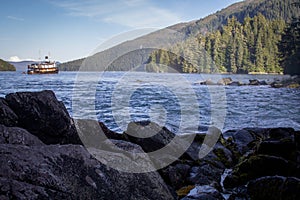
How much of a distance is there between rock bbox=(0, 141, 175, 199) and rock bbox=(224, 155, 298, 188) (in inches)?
118

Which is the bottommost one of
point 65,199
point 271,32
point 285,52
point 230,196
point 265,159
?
point 230,196

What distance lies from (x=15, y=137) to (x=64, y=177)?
4.92 feet

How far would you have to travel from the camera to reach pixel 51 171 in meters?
3.22

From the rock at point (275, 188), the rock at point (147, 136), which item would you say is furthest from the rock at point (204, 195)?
the rock at point (147, 136)

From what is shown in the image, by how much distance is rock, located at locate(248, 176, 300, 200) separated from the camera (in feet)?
16.2

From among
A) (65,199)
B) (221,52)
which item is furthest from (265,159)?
(221,52)

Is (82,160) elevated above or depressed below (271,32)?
below

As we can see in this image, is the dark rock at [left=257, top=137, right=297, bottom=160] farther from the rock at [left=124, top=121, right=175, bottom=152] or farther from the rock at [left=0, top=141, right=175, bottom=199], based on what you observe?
the rock at [left=0, top=141, right=175, bottom=199]

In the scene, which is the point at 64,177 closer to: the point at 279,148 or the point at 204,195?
the point at 204,195

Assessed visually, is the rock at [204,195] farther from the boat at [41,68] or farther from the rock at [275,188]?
the boat at [41,68]

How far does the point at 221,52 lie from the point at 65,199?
109642mm

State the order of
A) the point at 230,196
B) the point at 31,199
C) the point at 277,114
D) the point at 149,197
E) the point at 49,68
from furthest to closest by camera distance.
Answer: the point at 49,68, the point at 277,114, the point at 230,196, the point at 149,197, the point at 31,199

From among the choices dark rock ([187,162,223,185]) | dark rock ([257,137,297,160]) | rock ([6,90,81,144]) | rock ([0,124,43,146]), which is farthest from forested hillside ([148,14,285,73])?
rock ([0,124,43,146])

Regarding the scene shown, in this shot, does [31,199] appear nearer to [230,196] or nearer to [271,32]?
[230,196]
